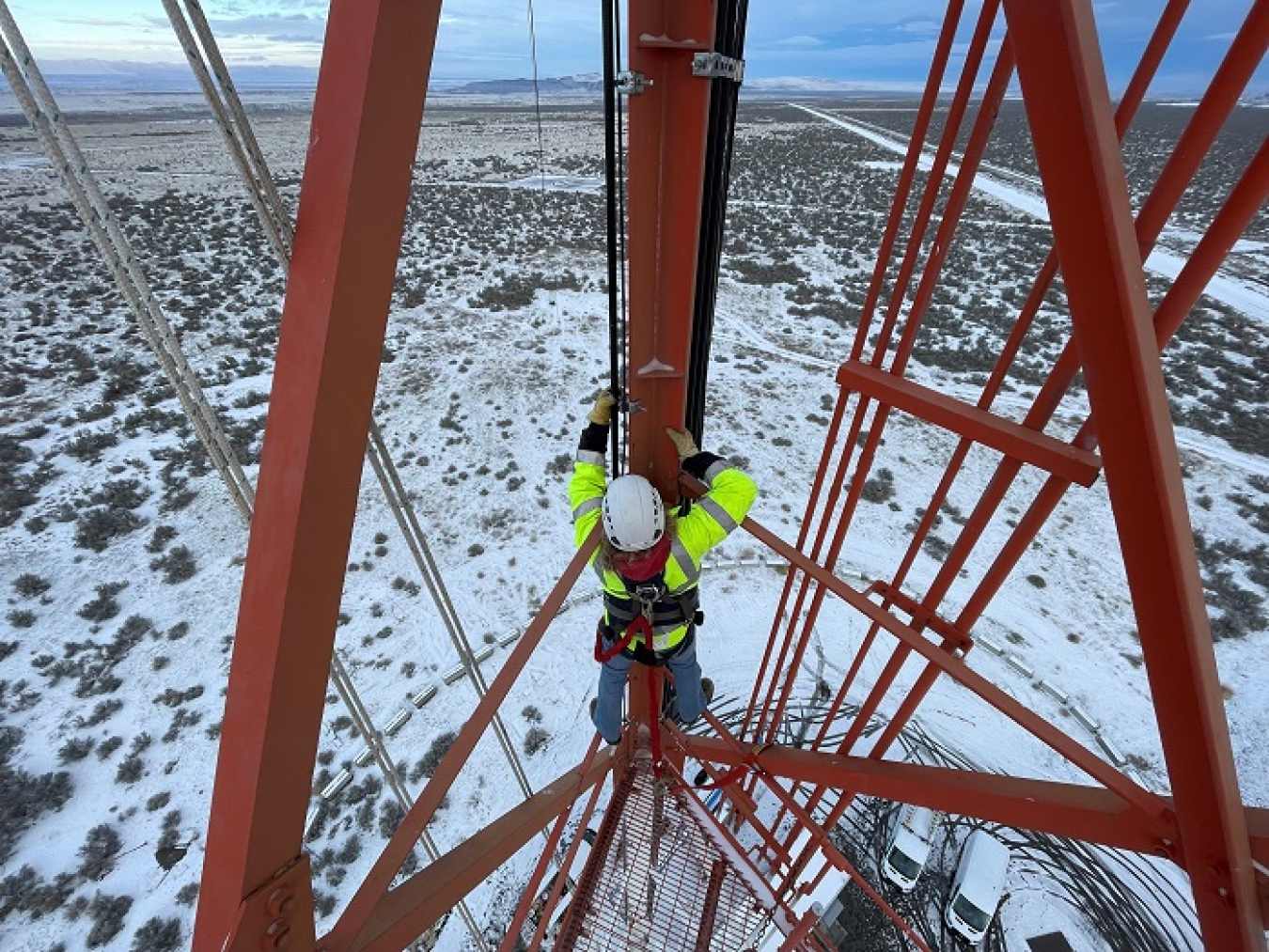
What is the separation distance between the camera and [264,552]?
5.57ft

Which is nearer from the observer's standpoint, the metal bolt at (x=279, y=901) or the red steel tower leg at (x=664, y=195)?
the metal bolt at (x=279, y=901)

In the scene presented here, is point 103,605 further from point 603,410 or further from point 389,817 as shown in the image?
point 603,410

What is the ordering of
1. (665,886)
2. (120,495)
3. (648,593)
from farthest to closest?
(120,495), (665,886), (648,593)

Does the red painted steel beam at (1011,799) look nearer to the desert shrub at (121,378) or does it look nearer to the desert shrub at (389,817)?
the desert shrub at (389,817)

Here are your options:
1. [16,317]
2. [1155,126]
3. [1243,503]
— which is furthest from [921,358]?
[1155,126]

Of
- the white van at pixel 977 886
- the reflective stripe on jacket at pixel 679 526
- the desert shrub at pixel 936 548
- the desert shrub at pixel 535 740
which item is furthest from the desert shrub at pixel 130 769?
the desert shrub at pixel 936 548

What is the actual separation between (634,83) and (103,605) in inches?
478

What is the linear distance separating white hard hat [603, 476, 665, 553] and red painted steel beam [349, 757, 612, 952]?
1.65 meters

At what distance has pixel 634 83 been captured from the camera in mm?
2826

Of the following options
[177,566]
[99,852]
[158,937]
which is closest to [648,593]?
[158,937]

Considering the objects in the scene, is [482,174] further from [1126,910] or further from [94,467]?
[1126,910]

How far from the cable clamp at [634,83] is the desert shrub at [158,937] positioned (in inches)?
363

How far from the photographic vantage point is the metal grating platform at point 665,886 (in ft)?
14.1

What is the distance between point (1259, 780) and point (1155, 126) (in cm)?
9366
